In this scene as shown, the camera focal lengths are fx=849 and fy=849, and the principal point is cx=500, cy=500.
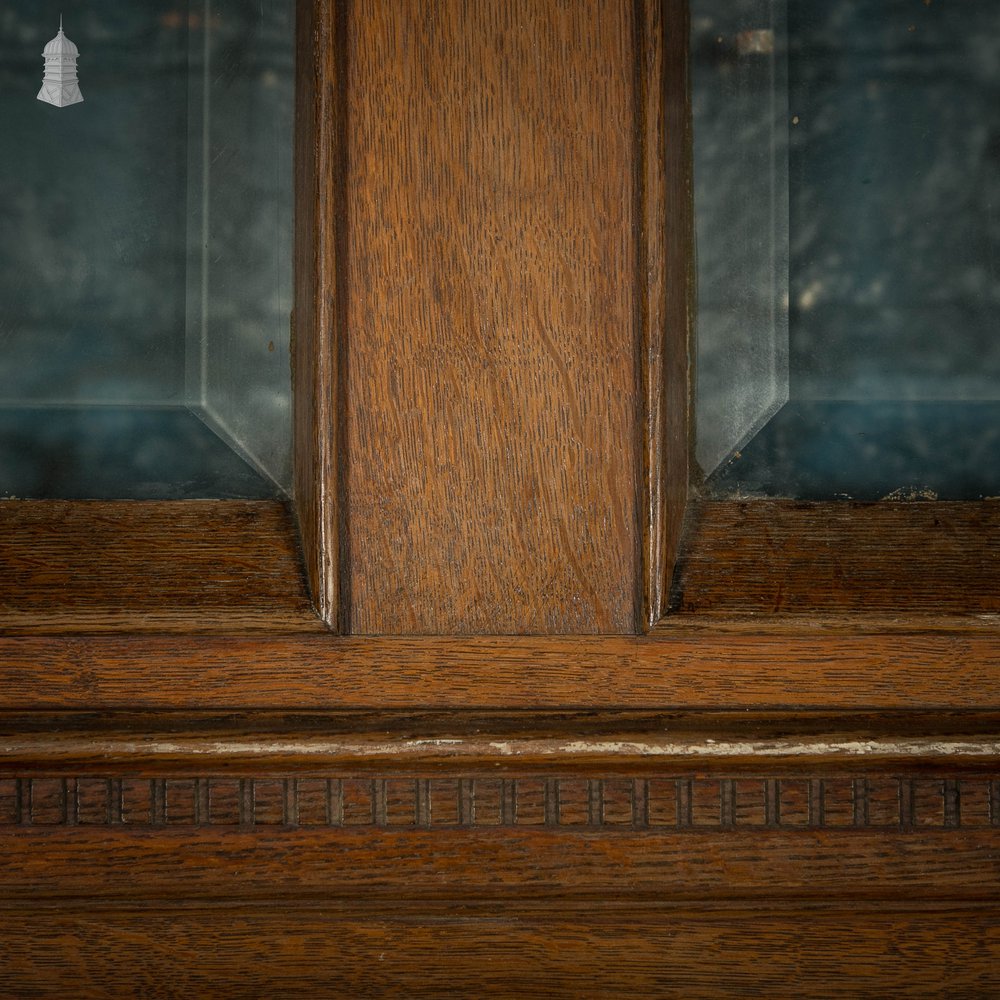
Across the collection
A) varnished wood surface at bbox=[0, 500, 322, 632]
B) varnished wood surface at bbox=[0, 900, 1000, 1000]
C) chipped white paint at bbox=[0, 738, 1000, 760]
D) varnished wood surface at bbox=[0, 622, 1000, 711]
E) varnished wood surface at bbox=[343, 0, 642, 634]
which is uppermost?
varnished wood surface at bbox=[343, 0, 642, 634]

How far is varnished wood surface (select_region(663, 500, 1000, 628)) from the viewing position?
16.9 inches

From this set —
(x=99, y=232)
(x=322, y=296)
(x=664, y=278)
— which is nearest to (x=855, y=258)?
(x=664, y=278)

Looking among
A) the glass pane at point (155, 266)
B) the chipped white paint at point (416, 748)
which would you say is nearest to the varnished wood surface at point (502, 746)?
the chipped white paint at point (416, 748)

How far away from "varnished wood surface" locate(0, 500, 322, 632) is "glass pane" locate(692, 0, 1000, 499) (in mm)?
231

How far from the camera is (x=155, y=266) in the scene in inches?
17.2

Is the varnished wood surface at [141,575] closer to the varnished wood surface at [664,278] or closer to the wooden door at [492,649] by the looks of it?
the wooden door at [492,649]

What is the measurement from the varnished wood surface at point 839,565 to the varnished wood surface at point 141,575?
0.20m

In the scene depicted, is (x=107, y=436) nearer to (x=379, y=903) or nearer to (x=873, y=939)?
(x=379, y=903)

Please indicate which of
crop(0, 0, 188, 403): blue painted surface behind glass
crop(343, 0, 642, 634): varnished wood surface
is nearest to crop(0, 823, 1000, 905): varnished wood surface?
crop(343, 0, 642, 634): varnished wood surface

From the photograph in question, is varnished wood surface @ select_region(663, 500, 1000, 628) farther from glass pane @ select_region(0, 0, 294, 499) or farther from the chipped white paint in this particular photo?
glass pane @ select_region(0, 0, 294, 499)

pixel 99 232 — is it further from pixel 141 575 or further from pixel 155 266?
pixel 141 575

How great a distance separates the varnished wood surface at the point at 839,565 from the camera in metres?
0.43

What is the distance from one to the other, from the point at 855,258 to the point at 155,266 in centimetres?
36

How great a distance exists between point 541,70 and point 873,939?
1.54 ft
